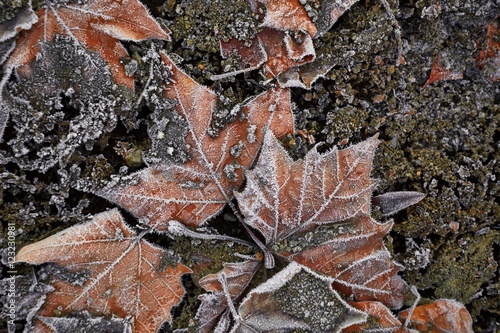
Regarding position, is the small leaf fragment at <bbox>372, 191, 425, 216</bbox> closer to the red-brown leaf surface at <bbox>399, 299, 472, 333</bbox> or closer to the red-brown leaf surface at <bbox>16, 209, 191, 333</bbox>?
the red-brown leaf surface at <bbox>399, 299, 472, 333</bbox>

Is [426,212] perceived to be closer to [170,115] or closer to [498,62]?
[498,62]

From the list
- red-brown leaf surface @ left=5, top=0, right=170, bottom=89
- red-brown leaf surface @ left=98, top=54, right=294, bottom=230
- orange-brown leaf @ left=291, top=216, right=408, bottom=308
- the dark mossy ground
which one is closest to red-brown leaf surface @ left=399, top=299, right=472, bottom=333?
the dark mossy ground

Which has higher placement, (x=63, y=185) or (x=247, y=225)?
(x=63, y=185)

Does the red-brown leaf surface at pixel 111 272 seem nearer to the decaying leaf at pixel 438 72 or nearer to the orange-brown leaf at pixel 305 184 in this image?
the orange-brown leaf at pixel 305 184

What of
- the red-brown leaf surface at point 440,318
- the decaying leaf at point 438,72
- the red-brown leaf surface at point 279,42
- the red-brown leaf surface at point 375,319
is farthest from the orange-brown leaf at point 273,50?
the red-brown leaf surface at point 440,318

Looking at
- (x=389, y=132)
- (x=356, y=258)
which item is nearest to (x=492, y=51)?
(x=389, y=132)

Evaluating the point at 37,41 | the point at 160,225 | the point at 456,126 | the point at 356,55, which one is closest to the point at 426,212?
the point at 456,126
